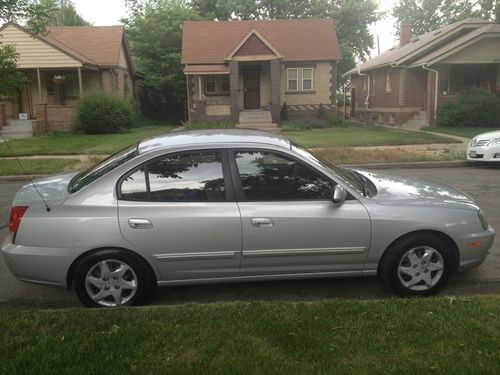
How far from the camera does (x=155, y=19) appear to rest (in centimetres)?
3378

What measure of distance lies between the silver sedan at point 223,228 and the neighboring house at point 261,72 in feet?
74.2

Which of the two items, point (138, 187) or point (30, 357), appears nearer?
point (30, 357)

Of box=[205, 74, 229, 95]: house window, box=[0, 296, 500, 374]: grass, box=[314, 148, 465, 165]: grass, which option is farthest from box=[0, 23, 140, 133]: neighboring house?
box=[0, 296, 500, 374]: grass

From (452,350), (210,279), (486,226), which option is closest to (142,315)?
(210,279)

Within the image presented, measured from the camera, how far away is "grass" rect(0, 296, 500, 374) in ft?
10.4

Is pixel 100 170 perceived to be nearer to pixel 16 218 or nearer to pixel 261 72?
pixel 16 218

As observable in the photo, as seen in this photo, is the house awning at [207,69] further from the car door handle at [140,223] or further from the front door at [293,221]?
the car door handle at [140,223]

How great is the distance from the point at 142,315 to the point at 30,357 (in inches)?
34.0

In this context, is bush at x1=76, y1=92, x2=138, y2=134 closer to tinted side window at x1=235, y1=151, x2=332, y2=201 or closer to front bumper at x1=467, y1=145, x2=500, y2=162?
front bumper at x1=467, y1=145, x2=500, y2=162

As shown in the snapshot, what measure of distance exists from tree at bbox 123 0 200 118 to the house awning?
441 centimetres

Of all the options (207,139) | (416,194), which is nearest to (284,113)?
(416,194)

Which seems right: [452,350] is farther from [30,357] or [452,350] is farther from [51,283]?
[51,283]

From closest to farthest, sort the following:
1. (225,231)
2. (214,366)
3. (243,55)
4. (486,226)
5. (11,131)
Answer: (214,366)
(225,231)
(486,226)
(11,131)
(243,55)

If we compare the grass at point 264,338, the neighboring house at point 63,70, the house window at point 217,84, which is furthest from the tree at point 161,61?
the grass at point 264,338
